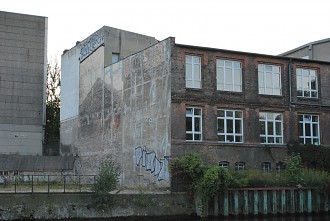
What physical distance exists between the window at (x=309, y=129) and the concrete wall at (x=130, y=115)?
1051 centimetres

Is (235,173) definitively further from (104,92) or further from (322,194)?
(104,92)

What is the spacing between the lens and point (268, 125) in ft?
113

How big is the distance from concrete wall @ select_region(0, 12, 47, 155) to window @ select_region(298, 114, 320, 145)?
28360mm

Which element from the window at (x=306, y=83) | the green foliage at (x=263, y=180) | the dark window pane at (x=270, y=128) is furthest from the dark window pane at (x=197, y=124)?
A: the window at (x=306, y=83)

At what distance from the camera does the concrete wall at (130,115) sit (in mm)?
31953

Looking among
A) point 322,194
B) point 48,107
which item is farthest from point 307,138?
point 48,107

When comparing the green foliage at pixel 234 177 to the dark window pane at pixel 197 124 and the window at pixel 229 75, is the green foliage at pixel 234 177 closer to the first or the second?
the dark window pane at pixel 197 124

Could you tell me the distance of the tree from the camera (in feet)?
200

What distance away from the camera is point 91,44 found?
44.4m

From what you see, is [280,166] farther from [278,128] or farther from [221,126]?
[221,126]

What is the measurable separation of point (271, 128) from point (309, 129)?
3288mm

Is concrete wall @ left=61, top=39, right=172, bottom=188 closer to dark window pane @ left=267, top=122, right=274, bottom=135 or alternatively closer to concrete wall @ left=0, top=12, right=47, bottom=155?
dark window pane @ left=267, top=122, right=274, bottom=135

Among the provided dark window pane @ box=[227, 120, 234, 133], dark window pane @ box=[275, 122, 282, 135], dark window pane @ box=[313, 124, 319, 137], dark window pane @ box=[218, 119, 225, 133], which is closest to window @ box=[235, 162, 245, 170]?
dark window pane @ box=[227, 120, 234, 133]

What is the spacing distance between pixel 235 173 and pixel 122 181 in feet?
36.2
